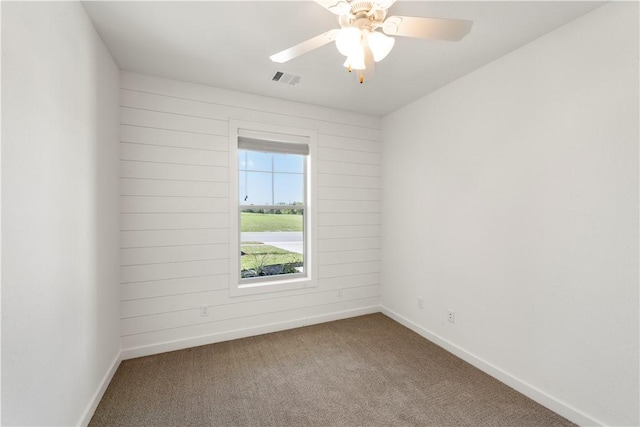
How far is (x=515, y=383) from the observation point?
224 cm

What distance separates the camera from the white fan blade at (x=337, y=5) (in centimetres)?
138

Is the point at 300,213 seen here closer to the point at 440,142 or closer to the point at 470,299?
the point at 440,142

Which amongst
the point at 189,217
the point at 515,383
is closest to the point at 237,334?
the point at 189,217

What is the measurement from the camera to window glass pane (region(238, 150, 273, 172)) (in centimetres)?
322

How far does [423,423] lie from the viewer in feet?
6.19

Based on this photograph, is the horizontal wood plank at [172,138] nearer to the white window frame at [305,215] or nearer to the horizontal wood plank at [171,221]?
the white window frame at [305,215]

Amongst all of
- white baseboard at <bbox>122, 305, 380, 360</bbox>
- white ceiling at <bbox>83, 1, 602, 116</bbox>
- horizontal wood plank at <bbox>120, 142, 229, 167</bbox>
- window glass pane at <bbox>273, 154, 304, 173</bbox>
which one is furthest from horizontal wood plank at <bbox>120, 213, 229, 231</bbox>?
white ceiling at <bbox>83, 1, 602, 116</bbox>

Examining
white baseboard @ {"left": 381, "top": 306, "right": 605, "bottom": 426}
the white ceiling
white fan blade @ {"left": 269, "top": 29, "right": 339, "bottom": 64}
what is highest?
the white ceiling

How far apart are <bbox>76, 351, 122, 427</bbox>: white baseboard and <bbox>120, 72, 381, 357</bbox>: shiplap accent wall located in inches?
7.1

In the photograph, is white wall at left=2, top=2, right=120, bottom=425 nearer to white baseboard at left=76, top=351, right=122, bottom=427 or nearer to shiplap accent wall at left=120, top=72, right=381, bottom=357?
white baseboard at left=76, top=351, right=122, bottom=427

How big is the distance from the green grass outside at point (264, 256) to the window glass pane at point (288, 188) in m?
0.58

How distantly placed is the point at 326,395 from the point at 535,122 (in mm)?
2617

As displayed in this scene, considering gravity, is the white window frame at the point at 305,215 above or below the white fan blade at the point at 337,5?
below

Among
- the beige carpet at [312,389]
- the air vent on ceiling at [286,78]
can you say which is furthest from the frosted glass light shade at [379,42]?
the beige carpet at [312,389]
